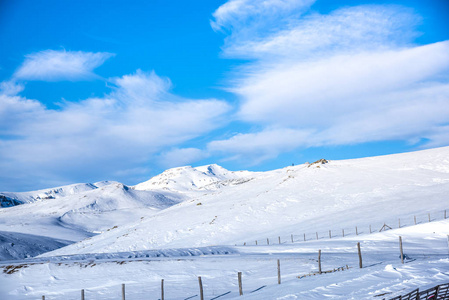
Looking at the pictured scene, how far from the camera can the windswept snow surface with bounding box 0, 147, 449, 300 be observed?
2273 centimetres

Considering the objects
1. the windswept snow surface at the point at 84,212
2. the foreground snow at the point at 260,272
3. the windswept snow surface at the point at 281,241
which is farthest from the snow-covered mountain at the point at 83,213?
the foreground snow at the point at 260,272

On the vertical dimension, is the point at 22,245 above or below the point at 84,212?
below

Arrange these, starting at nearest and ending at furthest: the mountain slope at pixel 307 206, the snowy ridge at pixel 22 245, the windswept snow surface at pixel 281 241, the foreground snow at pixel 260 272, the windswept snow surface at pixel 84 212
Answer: the foreground snow at pixel 260 272 → the windswept snow surface at pixel 281 241 → the mountain slope at pixel 307 206 → the snowy ridge at pixel 22 245 → the windswept snow surface at pixel 84 212

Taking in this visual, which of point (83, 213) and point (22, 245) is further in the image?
point (83, 213)

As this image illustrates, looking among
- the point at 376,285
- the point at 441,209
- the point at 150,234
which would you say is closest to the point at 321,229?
the point at 441,209

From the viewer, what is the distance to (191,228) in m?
61.9

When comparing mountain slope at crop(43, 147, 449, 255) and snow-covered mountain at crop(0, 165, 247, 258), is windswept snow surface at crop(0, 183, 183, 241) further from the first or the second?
mountain slope at crop(43, 147, 449, 255)

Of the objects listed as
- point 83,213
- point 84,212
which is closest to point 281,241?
point 83,213

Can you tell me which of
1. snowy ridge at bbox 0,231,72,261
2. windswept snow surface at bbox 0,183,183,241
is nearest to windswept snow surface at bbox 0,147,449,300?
windswept snow surface at bbox 0,183,183,241

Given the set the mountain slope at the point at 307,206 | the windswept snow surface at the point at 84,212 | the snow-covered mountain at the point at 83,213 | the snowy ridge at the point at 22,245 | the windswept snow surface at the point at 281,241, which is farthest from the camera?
the windswept snow surface at the point at 84,212

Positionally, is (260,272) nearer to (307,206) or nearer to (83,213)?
(307,206)

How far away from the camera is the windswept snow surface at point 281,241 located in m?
22.7

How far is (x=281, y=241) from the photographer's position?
155 feet

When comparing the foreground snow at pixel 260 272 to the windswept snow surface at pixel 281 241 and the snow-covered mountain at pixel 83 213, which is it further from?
the snow-covered mountain at pixel 83 213
